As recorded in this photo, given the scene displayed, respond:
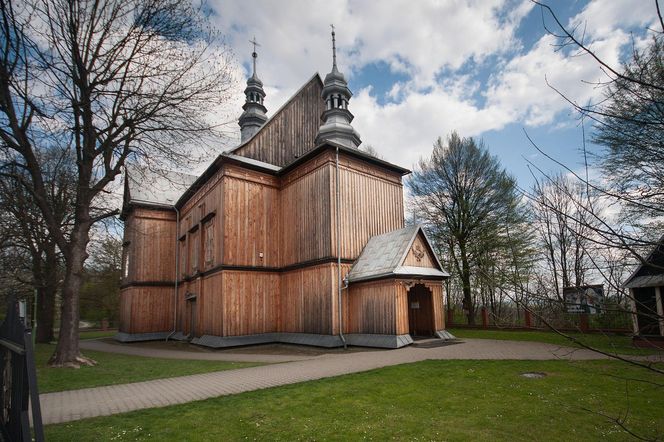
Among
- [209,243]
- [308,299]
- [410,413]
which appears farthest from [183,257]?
[410,413]

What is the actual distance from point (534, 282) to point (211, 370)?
1022cm

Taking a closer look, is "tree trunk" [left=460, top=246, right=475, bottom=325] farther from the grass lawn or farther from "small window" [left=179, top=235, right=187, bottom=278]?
"small window" [left=179, top=235, right=187, bottom=278]

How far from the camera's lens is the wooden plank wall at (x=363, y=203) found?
692 inches

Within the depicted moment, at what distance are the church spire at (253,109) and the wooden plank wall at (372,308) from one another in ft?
59.9

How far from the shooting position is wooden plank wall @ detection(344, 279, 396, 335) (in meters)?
14.8

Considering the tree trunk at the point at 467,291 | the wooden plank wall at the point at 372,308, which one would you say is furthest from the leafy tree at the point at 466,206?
the wooden plank wall at the point at 372,308

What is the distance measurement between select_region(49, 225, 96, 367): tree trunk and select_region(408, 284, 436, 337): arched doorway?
12596 mm

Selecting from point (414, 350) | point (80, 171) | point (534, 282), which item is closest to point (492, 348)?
point (414, 350)

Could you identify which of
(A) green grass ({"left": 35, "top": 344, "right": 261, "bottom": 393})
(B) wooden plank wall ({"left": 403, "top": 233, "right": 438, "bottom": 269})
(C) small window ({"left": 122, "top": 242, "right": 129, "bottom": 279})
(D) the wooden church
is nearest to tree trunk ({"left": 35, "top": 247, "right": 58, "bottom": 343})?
(C) small window ({"left": 122, "top": 242, "right": 129, "bottom": 279})

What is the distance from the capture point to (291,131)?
2233 cm

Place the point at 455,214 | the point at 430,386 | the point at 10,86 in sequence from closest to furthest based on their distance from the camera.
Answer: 1. the point at 430,386
2. the point at 10,86
3. the point at 455,214

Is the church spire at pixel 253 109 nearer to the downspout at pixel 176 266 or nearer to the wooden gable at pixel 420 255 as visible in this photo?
the downspout at pixel 176 266

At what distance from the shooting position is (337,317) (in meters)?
16.3

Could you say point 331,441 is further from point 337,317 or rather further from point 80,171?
point 80,171
